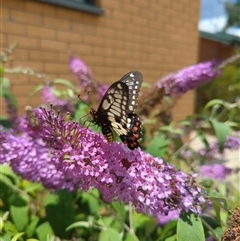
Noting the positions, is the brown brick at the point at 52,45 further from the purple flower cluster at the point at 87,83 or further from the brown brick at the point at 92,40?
the purple flower cluster at the point at 87,83

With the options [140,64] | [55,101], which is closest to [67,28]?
[140,64]

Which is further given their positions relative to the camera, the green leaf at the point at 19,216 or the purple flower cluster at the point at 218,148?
the purple flower cluster at the point at 218,148

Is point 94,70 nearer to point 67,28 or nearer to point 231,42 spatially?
point 67,28

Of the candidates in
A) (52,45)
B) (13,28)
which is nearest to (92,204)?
(13,28)

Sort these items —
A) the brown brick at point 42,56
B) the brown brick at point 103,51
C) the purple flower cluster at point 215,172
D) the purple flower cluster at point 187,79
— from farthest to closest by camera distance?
the brown brick at point 103,51, the brown brick at point 42,56, the purple flower cluster at point 215,172, the purple flower cluster at point 187,79

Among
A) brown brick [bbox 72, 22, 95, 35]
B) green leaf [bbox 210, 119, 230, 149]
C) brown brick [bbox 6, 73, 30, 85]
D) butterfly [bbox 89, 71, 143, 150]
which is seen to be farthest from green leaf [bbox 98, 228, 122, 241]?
brown brick [bbox 72, 22, 95, 35]

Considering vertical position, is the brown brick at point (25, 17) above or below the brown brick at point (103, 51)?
above

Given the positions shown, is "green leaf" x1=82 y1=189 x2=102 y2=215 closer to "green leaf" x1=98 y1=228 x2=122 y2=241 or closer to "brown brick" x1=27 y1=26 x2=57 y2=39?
"green leaf" x1=98 y1=228 x2=122 y2=241

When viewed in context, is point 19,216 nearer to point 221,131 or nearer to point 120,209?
point 120,209

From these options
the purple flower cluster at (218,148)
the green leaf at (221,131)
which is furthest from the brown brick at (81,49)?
the green leaf at (221,131)
